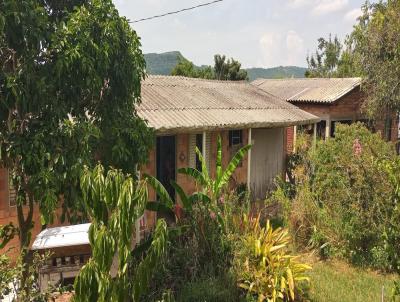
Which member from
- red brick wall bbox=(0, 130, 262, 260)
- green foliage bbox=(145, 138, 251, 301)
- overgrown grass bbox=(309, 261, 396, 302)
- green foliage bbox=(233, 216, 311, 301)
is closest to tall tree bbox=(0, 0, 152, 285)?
green foliage bbox=(145, 138, 251, 301)

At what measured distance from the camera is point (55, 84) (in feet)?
16.1

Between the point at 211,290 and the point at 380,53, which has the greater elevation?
the point at 380,53

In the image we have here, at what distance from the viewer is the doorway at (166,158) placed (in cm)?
1122

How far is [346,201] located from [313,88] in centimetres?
1297

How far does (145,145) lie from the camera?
19.8 feet

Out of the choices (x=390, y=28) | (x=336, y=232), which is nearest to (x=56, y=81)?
(x=336, y=232)

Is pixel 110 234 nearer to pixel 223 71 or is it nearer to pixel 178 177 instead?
pixel 178 177

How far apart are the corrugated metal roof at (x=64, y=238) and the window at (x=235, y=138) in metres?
7.37

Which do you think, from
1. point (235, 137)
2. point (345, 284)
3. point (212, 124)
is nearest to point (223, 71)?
point (235, 137)

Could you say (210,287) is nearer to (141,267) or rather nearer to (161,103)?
(141,267)

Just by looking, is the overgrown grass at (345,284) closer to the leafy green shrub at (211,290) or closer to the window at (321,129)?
the leafy green shrub at (211,290)

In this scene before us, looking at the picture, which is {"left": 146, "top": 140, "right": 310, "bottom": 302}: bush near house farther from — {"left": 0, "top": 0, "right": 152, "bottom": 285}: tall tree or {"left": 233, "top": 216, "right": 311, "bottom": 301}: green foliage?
{"left": 0, "top": 0, "right": 152, "bottom": 285}: tall tree

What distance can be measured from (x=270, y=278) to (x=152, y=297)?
1876 millimetres

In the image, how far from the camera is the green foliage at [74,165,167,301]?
4.08 metres
